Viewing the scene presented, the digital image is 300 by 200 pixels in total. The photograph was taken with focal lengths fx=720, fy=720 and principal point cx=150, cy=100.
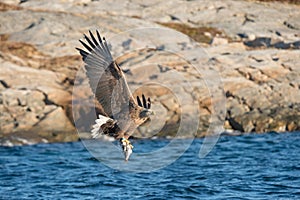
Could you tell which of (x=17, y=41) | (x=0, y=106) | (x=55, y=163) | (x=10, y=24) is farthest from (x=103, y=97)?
(x=10, y=24)

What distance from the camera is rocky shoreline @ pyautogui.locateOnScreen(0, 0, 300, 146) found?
24.0 metres

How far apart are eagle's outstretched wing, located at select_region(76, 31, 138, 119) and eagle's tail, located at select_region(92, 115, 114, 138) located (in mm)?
257

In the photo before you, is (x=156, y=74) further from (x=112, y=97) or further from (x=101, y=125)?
(x=101, y=125)

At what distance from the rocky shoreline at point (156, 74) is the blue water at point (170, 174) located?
1050 millimetres

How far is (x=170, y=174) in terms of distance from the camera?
18406 millimetres

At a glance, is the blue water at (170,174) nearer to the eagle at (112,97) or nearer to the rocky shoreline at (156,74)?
the rocky shoreline at (156,74)

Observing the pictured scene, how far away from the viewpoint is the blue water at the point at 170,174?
51.9 ft

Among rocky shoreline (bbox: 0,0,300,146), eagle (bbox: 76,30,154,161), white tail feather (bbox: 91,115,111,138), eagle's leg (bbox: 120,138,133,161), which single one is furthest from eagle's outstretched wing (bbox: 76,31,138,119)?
rocky shoreline (bbox: 0,0,300,146)

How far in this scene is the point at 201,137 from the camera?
24250 mm

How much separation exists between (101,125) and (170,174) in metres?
7.31

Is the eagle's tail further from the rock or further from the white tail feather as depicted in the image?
the rock

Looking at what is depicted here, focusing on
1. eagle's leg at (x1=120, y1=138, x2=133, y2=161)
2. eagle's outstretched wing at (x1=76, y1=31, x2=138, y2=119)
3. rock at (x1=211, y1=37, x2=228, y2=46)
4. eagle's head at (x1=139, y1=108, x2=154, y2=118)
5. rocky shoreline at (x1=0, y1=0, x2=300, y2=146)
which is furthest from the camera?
rock at (x1=211, y1=37, x2=228, y2=46)

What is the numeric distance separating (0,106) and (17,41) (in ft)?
22.2

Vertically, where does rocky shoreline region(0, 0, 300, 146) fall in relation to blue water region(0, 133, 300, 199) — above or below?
above
